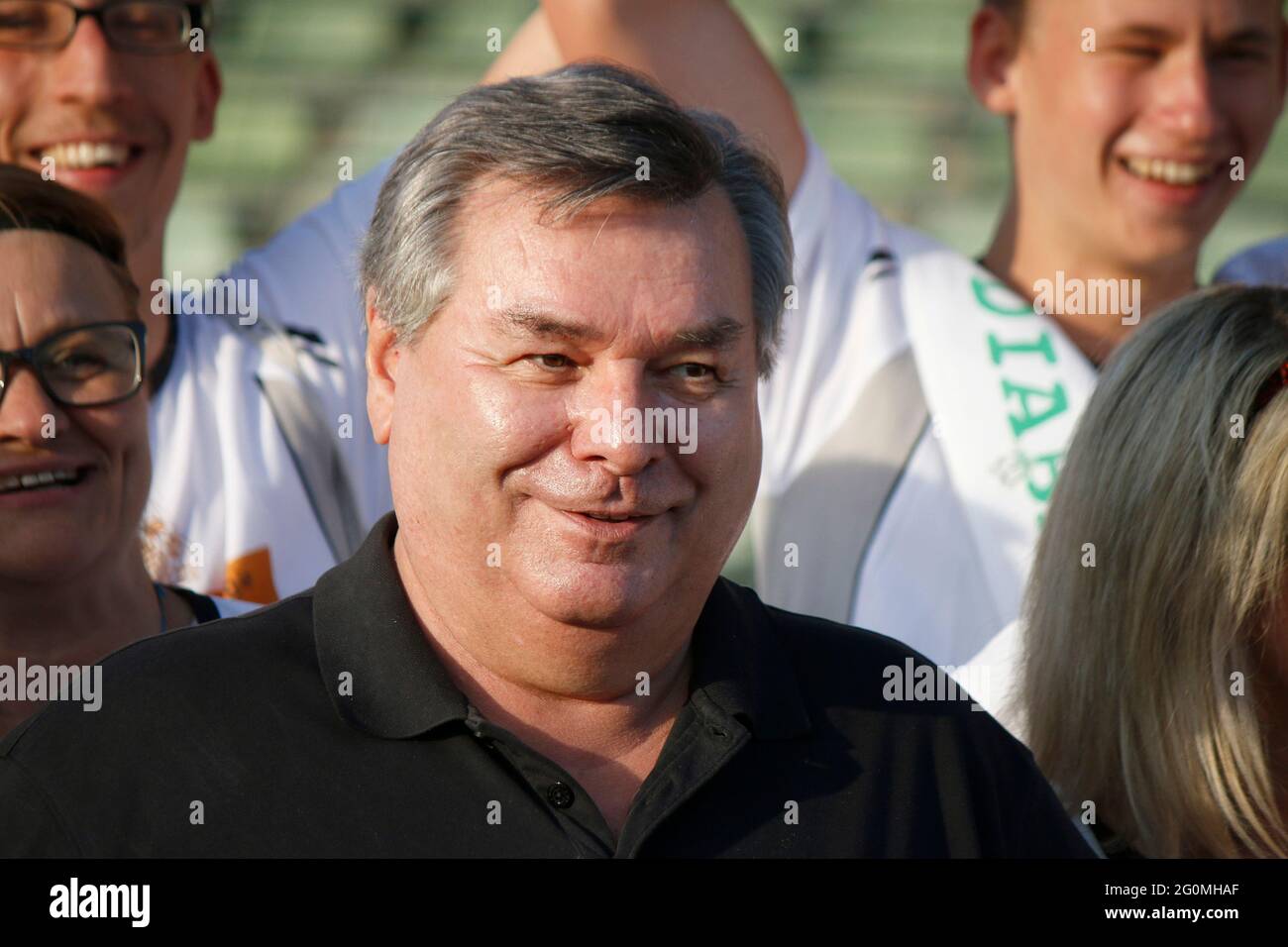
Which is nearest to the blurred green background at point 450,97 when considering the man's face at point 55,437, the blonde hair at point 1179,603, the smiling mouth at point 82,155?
the smiling mouth at point 82,155

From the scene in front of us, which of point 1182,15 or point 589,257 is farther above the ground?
point 1182,15

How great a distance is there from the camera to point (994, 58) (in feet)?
11.0

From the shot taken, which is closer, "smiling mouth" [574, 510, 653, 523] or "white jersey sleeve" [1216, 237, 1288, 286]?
"smiling mouth" [574, 510, 653, 523]

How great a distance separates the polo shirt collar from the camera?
155 cm

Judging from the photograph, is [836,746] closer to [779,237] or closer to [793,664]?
[793,664]

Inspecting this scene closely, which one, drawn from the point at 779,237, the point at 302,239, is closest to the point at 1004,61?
the point at 302,239

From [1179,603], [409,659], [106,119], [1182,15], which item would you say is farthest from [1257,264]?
[409,659]

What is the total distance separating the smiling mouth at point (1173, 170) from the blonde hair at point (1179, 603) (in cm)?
109

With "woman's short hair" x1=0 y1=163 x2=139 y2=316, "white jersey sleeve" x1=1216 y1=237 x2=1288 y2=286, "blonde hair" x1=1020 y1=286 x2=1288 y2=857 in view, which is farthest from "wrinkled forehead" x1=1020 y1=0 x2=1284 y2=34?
"woman's short hair" x1=0 y1=163 x2=139 y2=316

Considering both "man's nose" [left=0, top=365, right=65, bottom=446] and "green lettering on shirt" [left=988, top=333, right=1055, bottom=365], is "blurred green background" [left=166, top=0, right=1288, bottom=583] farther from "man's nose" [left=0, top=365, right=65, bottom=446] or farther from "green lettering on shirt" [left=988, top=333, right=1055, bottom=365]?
"man's nose" [left=0, top=365, right=65, bottom=446]

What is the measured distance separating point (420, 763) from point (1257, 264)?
8.67ft

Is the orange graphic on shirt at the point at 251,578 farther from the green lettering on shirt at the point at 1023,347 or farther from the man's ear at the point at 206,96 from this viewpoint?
the green lettering on shirt at the point at 1023,347

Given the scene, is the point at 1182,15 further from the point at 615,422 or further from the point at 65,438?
the point at 65,438

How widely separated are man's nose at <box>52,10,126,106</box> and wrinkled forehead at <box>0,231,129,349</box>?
0.53 meters
